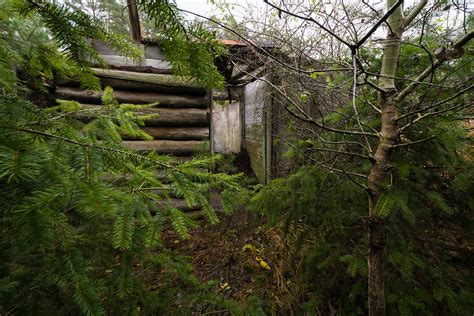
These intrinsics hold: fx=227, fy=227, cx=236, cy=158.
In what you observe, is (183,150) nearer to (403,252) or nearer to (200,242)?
(200,242)

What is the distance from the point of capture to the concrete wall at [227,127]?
774 centimetres

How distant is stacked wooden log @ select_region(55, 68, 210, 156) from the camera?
13.3 feet

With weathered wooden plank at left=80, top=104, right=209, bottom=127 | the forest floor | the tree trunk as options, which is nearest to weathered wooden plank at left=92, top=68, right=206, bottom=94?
weathered wooden plank at left=80, top=104, right=209, bottom=127

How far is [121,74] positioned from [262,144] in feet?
11.2

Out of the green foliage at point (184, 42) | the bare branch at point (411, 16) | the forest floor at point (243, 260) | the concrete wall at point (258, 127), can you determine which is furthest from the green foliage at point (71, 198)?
the concrete wall at point (258, 127)

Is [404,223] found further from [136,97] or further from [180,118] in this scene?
[136,97]

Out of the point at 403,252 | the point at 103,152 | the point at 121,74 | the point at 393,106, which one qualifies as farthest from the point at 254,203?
the point at 121,74

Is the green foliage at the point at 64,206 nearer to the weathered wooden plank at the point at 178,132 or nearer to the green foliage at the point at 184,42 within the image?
the green foliage at the point at 184,42

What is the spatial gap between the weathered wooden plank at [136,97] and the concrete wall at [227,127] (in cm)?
318

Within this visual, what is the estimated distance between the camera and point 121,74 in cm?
406

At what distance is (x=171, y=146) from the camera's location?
172 inches

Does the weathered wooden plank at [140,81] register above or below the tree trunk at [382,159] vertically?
above

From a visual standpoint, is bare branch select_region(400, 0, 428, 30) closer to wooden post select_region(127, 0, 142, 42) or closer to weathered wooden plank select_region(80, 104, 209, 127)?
weathered wooden plank select_region(80, 104, 209, 127)

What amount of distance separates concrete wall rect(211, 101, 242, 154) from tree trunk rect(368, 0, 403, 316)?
6.30m
